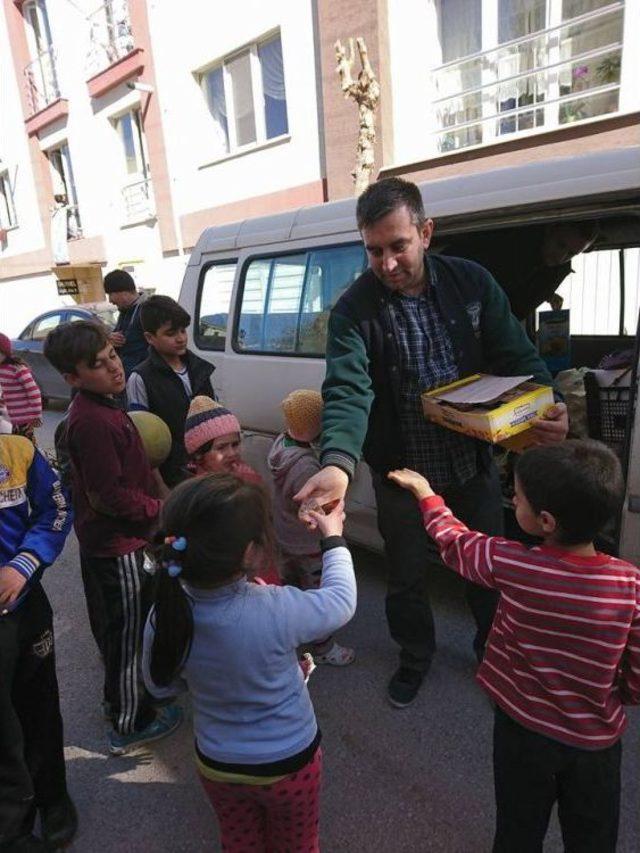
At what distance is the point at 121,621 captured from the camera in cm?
214

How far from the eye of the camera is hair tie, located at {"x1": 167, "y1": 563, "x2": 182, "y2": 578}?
1193mm

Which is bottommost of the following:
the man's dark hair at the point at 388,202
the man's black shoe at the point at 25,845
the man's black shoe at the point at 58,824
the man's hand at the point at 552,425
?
the man's black shoe at the point at 58,824

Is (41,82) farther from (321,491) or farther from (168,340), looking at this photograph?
(321,491)

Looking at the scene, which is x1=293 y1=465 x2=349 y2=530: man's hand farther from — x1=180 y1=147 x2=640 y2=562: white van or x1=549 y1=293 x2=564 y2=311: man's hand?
x1=549 y1=293 x2=564 y2=311: man's hand

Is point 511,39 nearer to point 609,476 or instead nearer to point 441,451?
point 441,451

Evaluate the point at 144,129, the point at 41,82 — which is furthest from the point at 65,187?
the point at 144,129

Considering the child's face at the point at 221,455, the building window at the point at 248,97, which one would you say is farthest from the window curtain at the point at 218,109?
the child's face at the point at 221,455

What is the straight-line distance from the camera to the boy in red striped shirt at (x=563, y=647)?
1.21 m

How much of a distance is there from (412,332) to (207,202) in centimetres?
1046

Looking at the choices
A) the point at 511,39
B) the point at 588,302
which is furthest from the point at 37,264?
the point at 588,302

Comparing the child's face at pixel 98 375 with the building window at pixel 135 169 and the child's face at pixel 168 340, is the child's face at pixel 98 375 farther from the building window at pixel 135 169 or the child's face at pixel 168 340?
the building window at pixel 135 169

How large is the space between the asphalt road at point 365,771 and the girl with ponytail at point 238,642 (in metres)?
0.67

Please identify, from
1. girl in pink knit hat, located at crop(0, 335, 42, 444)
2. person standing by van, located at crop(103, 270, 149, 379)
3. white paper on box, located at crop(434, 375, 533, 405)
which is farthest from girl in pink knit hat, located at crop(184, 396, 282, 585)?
person standing by van, located at crop(103, 270, 149, 379)

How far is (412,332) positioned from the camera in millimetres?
2041
